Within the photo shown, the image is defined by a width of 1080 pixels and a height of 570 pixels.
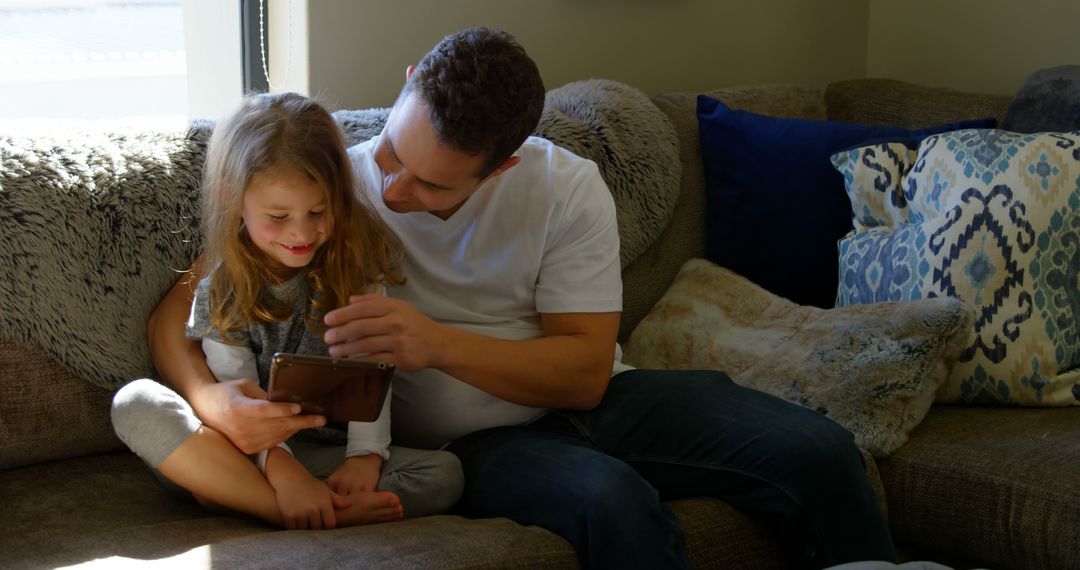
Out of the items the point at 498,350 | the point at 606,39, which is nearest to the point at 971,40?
the point at 606,39

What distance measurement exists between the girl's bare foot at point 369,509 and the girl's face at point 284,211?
331mm

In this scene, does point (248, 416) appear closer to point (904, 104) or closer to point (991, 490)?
point (991, 490)

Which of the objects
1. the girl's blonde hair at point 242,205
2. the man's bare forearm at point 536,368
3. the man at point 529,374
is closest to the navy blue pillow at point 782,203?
the man at point 529,374

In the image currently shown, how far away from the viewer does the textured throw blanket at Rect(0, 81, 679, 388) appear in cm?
159

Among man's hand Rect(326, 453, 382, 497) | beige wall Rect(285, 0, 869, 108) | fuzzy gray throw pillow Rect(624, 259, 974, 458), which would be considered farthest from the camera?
beige wall Rect(285, 0, 869, 108)

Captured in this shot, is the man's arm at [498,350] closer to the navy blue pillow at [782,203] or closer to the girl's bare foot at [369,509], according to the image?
the girl's bare foot at [369,509]

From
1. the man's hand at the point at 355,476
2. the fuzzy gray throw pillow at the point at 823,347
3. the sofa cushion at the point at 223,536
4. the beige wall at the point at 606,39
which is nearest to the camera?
the sofa cushion at the point at 223,536

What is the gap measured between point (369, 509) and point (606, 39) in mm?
1646

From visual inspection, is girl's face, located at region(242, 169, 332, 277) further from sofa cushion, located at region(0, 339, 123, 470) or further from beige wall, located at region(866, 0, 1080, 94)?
beige wall, located at region(866, 0, 1080, 94)

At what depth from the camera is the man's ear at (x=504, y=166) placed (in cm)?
156

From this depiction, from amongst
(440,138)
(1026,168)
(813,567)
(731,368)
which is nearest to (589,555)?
(813,567)

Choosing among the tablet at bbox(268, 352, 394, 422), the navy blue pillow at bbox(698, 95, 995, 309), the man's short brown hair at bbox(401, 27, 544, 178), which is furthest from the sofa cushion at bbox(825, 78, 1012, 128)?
the tablet at bbox(268, 352, 394, 422)

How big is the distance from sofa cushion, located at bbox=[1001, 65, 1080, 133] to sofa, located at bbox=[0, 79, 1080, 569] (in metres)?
0.67

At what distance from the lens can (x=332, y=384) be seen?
1416mm
